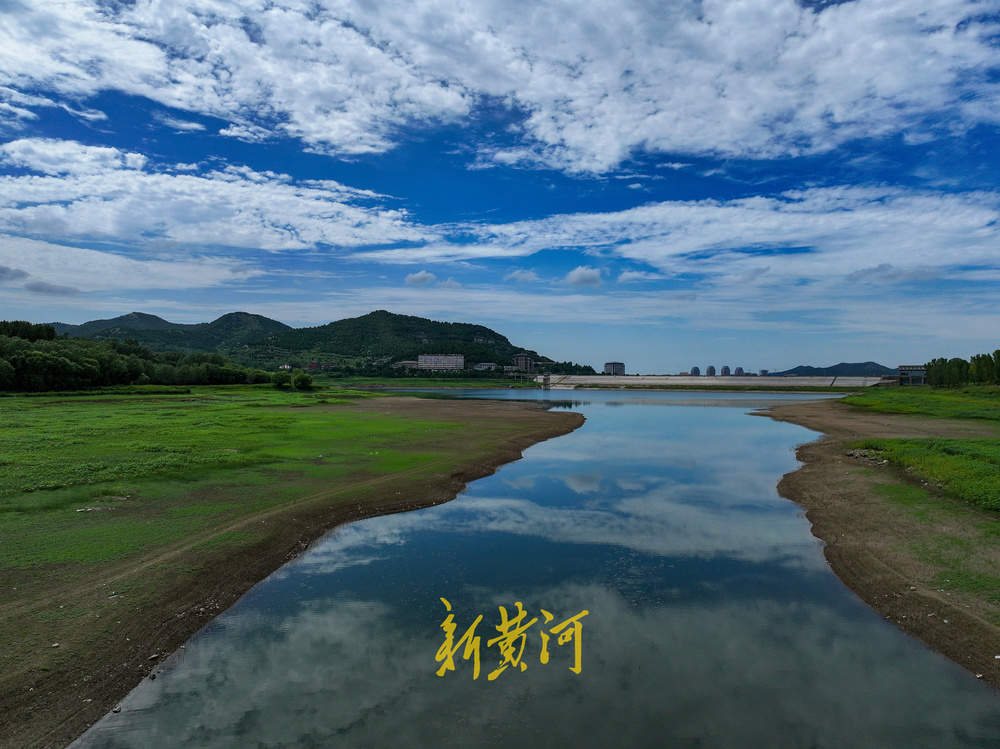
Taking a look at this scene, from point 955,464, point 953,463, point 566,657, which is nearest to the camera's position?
point 566,657

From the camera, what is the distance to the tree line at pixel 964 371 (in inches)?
4469

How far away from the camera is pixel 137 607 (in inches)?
501

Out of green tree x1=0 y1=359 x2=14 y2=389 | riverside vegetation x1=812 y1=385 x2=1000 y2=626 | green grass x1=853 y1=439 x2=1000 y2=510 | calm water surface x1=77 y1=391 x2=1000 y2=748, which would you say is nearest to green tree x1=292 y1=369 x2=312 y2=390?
green tree x1=0 y1=359 x2=14 y2=389

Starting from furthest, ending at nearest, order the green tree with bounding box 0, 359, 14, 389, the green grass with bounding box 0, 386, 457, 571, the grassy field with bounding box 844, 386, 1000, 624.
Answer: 1. the green tree with bounding box 0, 359, 14, 389
2. the green grass with bounding box 0, 386, 457, 571
3. the grassy field with bounding box 844, 386, 1000, 624

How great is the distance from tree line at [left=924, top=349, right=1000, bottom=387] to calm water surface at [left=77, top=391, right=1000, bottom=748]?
132 m

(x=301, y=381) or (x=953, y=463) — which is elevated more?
(x=953, y=463)

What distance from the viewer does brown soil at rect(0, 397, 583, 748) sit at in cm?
924

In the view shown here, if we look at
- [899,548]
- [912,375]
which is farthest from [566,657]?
[912,375]

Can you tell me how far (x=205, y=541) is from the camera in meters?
17.0

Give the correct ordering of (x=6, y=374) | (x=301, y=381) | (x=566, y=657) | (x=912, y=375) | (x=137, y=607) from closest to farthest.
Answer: (x=566, y=657) → (x=137, y=607) → (x=6, y=374) → (x=301, y=381) → (x=912, y=375)

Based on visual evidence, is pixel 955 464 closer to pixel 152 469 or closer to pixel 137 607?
pixel 137 607

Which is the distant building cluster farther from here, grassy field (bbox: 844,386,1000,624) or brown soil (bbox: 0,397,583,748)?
brown soil (bbox: 0,397,583,748)

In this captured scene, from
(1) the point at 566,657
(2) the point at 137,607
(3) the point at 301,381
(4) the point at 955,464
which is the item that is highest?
(4) the point at 955,464

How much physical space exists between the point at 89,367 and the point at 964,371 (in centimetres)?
18490
